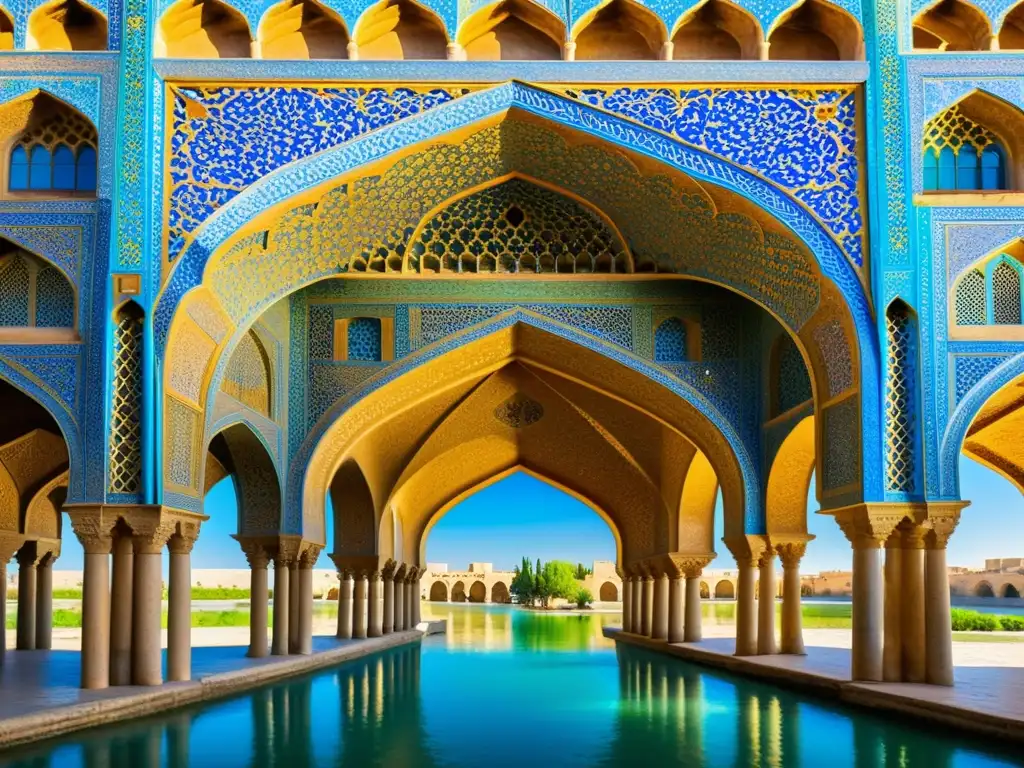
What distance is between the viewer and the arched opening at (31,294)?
8781mm

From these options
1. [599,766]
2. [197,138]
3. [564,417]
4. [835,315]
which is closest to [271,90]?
[197,138]

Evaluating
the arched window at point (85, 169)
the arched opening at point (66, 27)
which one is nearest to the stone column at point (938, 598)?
the arched window at point (85, 169)

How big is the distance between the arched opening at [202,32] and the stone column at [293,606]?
5718 millimetres

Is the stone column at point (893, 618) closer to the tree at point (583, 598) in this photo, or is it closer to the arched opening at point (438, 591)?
the tree at point (583, 598)

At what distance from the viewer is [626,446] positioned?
51.4 ft

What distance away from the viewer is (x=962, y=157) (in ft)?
30.6

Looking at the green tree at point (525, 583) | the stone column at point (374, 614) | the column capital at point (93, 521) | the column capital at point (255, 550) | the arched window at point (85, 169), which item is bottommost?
the green tree at point (525, 583)

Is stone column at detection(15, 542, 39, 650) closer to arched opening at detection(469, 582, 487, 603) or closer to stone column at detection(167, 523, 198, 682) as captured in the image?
stone column at detection(167, 523, 198, 682)

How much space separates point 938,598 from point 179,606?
546 centimetres

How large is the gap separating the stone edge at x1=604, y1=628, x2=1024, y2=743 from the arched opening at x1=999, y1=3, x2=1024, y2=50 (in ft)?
16.0

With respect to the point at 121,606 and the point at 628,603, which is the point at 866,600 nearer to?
the point at 121,606

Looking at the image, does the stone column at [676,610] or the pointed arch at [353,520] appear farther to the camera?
the pointed arch at [353,520]

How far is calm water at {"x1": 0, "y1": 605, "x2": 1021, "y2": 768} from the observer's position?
6.37 metres

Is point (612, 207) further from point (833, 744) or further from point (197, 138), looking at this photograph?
point (833, 744)
